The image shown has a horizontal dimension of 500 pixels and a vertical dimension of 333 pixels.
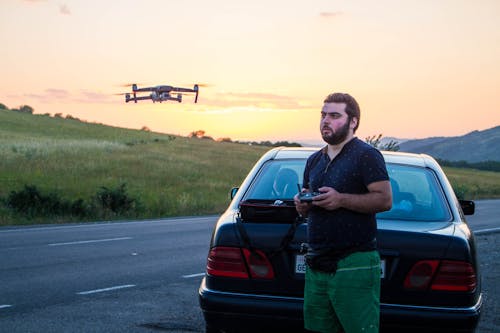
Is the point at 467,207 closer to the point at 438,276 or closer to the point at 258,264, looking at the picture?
the point at 438,276

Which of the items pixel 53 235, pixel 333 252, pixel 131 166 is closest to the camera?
pixel 333 252

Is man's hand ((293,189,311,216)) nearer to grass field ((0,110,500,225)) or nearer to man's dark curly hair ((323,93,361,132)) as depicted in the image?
man's dark curly hair ((323,93,361,132))

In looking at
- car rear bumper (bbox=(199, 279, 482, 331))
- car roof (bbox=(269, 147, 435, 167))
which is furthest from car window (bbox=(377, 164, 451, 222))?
car rear bumper (bbox=(199, 279, 482, 331))

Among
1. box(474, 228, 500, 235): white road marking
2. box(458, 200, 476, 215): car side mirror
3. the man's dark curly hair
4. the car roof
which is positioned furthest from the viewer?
box(474, 228, 500, 235): white road marking

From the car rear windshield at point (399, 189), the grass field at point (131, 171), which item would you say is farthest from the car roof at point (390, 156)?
the grass field at point (131, 171)

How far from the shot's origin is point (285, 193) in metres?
7.18

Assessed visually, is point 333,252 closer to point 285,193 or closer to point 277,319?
point 277,319

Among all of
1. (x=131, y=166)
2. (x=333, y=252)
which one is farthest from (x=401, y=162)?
(x=131, y=166)

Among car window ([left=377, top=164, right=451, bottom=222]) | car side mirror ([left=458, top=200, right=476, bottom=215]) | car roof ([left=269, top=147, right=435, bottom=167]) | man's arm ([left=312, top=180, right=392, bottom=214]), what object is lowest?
car side mirror ([left=458, top=200, right=476, bottom=215])

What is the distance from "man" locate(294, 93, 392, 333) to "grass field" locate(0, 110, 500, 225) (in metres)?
17.3

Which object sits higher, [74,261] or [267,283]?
[267,283]

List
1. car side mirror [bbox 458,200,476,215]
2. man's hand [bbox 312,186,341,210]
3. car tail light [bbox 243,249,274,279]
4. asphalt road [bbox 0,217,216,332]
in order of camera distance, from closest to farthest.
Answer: man's hand [bbox 312,186,341,210] < car tail light [bbox 243,249,274,279] < car side mirror [bbox 458,200,476,215] < asphalt road [bbox 0,217,216,332]

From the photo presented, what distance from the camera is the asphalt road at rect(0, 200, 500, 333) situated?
8.64m

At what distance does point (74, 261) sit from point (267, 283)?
24.9ft
